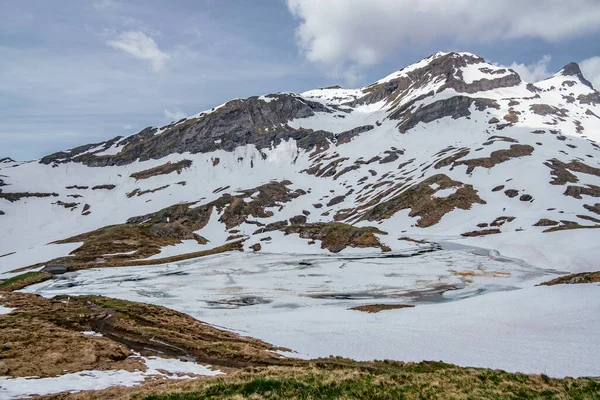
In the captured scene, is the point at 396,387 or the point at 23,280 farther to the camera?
the point at 23,280

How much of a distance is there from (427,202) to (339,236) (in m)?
47.5

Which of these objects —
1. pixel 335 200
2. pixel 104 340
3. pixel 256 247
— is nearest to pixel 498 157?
pixel 335 200

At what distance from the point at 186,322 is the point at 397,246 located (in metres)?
75.1

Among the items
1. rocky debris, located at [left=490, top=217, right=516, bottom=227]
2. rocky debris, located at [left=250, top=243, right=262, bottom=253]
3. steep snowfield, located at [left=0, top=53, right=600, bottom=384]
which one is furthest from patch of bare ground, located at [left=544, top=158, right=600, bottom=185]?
rocky debris, located at [left=250, top=243, right=262, bottom=253]

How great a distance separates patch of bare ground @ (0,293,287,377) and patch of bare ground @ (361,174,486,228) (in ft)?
353

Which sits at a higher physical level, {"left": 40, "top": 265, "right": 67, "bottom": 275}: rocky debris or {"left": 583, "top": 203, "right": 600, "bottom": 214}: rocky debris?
{"left": 583, "top": 203, "right": 600, "bottom": 214}: rocky debris

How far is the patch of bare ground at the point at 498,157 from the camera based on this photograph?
165 metres

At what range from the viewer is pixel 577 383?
18.6 m

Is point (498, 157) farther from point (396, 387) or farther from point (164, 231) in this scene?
point (396, 387)

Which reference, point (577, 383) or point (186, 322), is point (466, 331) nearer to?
point (577, 383)

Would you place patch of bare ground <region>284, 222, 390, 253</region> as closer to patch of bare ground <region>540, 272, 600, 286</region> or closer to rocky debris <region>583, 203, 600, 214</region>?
patch of bare ground <region>540, 272, 600, 286</region>

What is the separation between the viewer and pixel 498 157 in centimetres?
16950

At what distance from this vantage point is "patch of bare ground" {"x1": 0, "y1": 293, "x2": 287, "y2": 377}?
23.4 m

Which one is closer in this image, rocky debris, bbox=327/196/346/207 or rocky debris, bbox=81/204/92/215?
rocky debris, bbox=327/196/346/207
